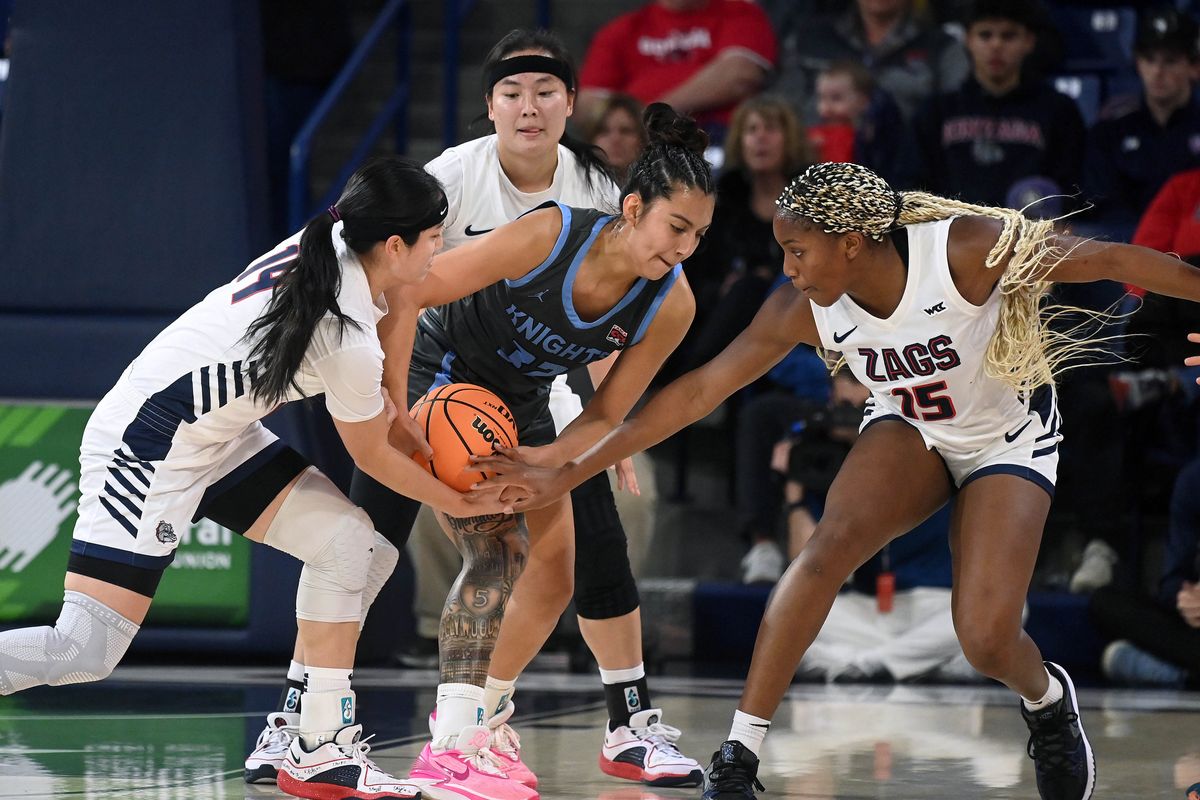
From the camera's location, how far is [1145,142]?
795cm

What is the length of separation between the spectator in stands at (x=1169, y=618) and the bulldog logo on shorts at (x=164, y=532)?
4.21 meters

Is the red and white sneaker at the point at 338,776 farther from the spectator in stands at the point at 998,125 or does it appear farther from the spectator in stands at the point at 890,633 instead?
the spectator in stands at the point at 998,125

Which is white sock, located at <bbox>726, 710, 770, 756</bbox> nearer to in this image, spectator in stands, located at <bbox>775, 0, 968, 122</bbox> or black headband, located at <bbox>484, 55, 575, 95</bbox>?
black headband, located at <bbox>484, 55, 575, 95</bbox>

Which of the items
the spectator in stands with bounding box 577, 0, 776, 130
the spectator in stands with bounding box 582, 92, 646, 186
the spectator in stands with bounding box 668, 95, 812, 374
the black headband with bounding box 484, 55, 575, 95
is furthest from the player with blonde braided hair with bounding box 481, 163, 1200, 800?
the spectator in stands with bounding box 577, 0, 776, 130

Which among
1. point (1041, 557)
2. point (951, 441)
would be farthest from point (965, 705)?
point (951, 441)

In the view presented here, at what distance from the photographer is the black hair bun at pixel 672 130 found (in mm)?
4219

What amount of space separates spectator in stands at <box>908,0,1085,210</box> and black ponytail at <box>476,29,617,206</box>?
3.05 metres

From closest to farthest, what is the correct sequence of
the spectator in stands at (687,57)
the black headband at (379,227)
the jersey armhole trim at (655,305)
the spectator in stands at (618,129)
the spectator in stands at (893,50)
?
1. the black headband at (379,227)
2. the jersey armhole trim at (655,305)
3. the spectator in stands at (618,129)
4. the spectator in stands at (687,57)
5. the spectator in stands at (893,50)

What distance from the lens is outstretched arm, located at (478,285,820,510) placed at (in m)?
4.27

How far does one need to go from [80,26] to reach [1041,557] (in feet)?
15.4

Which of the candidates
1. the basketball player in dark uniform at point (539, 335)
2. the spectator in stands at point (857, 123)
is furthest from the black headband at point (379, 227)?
the spectator in stands at point (857, 123)

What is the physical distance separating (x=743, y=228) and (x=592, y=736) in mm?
3044

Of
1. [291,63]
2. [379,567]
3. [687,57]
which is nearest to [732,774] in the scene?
[379,567]

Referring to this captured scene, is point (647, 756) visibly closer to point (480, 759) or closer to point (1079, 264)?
point (480, 759)
